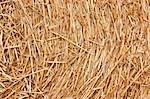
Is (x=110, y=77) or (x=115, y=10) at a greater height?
(x=115, y=10)

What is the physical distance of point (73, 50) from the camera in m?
1.39

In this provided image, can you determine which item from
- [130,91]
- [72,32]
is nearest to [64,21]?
[72,32]

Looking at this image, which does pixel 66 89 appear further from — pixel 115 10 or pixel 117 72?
pixel 115 10

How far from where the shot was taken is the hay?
1.35 m

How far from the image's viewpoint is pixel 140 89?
142 cm

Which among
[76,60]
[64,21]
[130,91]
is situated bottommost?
[130,91]

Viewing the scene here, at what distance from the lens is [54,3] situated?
1407mm

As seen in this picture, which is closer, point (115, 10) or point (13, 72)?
point (13, 72)

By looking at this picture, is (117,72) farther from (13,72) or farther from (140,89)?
(13,72)

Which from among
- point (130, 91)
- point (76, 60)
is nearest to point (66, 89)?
point (76, 60)

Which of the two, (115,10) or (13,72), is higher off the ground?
(115,10)

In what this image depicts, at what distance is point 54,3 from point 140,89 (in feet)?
1.33

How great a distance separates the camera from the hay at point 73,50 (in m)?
1.35

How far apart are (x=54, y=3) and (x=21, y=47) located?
185 mm
